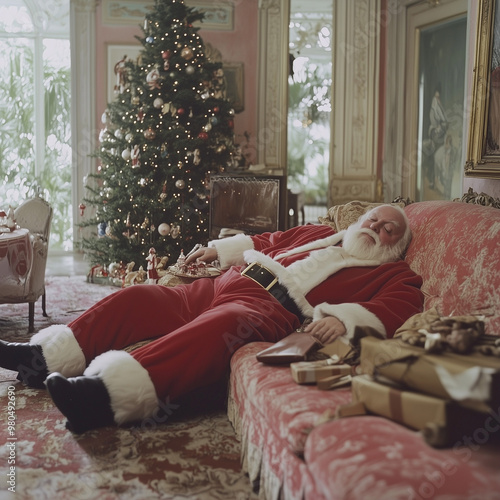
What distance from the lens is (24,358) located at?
3.11 metres

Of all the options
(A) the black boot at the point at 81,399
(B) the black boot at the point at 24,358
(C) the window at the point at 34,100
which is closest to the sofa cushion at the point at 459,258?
(A) the black boot at the point at 81,399

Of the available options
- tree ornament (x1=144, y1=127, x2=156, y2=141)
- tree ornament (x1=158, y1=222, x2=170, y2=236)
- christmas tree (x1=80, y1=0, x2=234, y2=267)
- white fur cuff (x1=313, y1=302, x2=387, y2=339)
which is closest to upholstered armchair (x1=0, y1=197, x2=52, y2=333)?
tree ornament (x1=158, y1=222, x2=170, y2=236)

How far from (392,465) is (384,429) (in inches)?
8.5

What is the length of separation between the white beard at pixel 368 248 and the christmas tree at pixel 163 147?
11.4 feet

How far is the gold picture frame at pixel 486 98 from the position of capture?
348cm

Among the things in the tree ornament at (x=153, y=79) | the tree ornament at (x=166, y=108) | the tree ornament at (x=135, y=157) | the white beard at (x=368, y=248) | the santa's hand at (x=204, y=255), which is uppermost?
the tree ornament at (x=153, y=79)

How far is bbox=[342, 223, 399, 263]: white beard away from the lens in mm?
3156

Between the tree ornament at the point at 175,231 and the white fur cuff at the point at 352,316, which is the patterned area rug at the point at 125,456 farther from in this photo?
the tree ornament at the point at 175,231

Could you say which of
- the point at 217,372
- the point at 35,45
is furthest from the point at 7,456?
the point at 35,45

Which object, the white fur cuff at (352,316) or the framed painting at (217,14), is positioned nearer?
the white fur cuff at (352,316)

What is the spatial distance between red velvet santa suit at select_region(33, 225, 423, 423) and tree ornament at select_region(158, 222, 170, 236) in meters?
2.83

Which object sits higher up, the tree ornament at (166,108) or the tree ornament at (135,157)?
the tree ornament at (166,108)

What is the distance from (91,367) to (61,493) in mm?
549

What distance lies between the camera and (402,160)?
25.1ft
